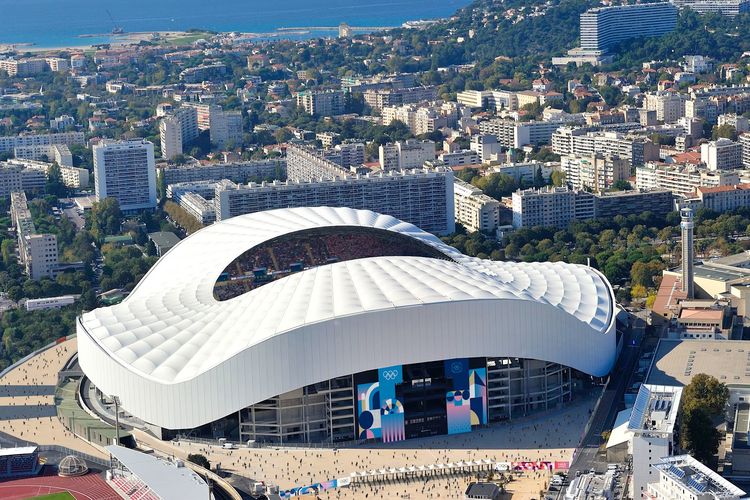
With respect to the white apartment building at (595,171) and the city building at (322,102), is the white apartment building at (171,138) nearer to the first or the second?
the city building at (322,102)

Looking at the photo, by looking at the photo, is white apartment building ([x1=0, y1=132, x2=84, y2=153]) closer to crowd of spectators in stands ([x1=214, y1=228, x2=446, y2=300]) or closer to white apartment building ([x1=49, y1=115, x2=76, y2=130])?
white apartment building ([x1=49, y1=115, x2=76, y2=130])

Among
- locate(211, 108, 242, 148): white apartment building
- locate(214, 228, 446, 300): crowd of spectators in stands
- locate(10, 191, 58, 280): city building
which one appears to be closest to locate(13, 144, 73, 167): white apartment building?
locate(211, 108, 242, 148): white apartment building

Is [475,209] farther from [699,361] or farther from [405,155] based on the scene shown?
[699,361]

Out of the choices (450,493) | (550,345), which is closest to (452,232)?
(550,345)

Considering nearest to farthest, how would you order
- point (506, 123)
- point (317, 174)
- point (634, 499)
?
point (634, 499) < point (317, 174) < point (506, 123)

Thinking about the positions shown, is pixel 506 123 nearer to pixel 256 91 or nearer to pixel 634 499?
pixel 256 91

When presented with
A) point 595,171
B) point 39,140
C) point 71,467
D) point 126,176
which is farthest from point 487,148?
point 71,467
